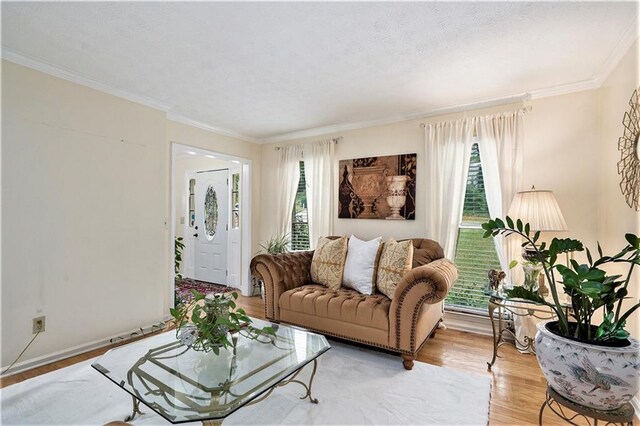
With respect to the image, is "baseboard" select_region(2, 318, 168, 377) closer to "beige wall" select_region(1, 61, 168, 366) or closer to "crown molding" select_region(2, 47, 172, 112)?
"beige wall" select_region(1, 61, 168, 366)

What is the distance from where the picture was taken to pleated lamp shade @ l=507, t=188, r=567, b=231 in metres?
2.47

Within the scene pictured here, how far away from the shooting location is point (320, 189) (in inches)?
167

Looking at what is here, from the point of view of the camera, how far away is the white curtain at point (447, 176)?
327cm

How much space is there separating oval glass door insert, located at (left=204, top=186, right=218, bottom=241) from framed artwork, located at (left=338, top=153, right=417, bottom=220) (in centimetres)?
257

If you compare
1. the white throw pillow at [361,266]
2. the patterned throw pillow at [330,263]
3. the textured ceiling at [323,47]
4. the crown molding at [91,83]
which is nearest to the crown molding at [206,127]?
the crown molding at [91,83]

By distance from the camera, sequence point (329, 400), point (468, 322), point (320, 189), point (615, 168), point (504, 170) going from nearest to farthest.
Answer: point (329, 400) → point (615, 168) → point (504, 170) → point (468, 322) → point (320, 189)

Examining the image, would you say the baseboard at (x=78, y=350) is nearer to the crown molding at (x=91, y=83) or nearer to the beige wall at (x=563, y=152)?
the crown molding at (x=91, y=83)

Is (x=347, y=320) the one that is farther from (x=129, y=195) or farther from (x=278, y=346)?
(x=129, y=195)

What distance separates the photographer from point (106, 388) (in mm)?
2125

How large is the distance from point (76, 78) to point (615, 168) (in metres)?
4.57

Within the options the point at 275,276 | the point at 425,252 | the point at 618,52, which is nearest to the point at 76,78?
the point at 275,276

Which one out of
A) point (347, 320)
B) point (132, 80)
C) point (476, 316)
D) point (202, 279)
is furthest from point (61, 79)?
point (476, 316)

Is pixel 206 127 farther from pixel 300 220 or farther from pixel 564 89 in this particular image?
→ pixel 564 89

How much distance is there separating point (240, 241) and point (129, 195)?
2.06m
